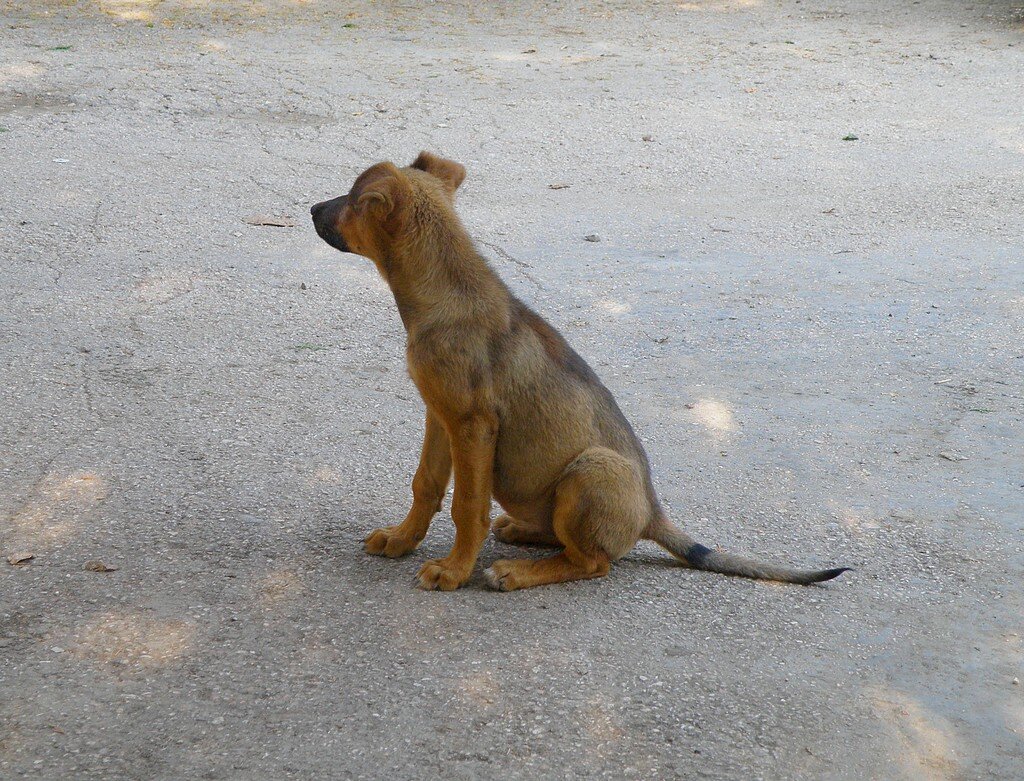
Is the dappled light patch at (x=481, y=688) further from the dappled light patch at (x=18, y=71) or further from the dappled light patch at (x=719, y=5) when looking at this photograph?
the dappled light patch at (x=719, y=5)

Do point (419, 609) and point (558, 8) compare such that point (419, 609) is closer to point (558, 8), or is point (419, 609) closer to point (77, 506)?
point (77, 506)

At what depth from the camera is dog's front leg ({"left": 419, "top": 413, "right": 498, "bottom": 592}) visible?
3.81 m

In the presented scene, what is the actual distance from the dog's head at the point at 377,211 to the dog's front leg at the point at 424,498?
687 millimetres

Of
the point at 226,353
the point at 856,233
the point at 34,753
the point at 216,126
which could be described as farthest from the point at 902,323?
the point at 216,126

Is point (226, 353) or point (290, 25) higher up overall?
point (290, 25)

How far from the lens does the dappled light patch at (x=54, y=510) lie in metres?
4.00

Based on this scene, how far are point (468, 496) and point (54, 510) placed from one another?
5.40 ft

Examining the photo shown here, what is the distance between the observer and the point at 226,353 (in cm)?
589

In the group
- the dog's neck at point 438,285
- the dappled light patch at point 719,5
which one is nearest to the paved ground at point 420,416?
the dog's neck at point 438,285

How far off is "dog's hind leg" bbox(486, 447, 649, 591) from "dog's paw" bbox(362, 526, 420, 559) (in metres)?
0.36

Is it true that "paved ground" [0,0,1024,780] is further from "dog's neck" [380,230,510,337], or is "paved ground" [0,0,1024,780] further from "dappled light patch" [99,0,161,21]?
"dappled light patch" [99,0,161,21]

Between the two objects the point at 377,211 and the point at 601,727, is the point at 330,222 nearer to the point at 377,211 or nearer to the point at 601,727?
the point at 377,211

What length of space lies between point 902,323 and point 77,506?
4.88 metres

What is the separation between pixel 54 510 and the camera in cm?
420
